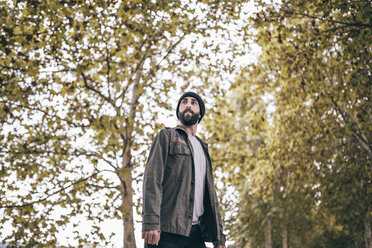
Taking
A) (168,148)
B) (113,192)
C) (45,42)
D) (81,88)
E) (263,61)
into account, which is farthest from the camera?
(263,61)

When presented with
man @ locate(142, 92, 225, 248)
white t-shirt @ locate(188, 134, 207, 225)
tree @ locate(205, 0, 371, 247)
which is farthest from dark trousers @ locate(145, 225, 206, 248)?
tree @ locate(205, 0, 371, 247)

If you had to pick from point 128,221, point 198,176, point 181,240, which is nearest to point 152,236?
point 181,240

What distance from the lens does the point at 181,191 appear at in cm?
372

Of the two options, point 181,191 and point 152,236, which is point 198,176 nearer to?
point 181,191

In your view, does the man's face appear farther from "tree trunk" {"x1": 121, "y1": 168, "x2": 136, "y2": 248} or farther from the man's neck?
"tree trunk" {"x1": 121, "y1": 168, "x2": 136, "y2": 248}

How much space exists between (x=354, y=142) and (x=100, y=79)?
8505mm

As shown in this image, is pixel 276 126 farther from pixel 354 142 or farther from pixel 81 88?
pixel 81 88

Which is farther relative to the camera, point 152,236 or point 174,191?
point 174,191

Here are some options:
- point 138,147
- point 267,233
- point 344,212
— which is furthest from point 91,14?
point 267,233

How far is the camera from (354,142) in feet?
43.9

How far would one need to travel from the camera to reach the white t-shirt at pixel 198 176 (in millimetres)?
3900

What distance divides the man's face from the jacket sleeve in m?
0.36

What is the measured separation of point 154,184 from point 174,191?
0.25 metres

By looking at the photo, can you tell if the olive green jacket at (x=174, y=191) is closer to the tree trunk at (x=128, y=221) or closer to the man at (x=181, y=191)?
the man at (x=181, y=191)
